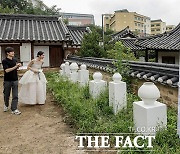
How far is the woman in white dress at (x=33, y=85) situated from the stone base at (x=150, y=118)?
3733 millimetres

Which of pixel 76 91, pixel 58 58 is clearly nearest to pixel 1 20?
pixel 58 58

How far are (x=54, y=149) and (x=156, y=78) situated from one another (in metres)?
2.46

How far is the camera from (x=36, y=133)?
4148 mm

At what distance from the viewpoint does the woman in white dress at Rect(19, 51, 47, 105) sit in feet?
20.7

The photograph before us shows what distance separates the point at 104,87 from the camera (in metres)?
5.57

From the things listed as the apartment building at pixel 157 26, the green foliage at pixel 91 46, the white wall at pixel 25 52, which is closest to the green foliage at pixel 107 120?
the green foliage at pixel 91 46

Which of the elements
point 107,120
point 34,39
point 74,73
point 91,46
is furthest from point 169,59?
point 34,39

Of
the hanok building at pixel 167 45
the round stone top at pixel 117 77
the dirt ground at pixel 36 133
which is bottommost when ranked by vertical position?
the dirt ground at pixel 36 133

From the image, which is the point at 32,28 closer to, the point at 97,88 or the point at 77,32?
the point at 77,32

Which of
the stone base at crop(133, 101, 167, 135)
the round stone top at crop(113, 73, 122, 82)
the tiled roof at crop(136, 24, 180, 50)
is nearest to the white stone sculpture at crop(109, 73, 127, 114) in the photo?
the round stone top at crop(113, 73, 122, 82)

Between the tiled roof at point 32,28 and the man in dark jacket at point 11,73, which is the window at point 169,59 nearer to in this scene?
the tiled roof at point 32,28

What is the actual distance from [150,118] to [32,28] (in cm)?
1636

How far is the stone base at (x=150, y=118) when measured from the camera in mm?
3162

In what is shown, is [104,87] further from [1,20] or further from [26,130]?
[1,20]
